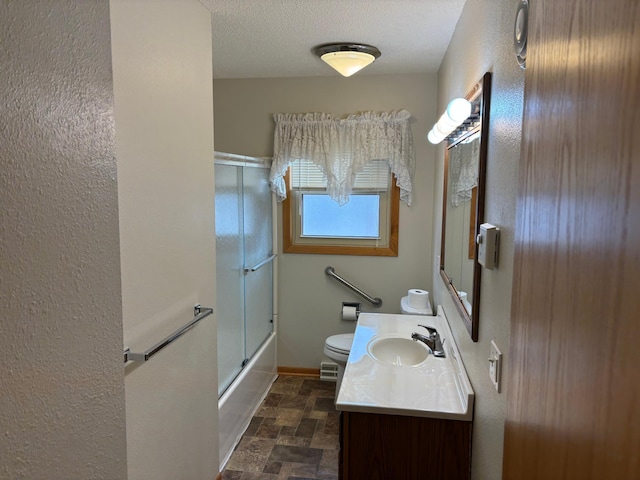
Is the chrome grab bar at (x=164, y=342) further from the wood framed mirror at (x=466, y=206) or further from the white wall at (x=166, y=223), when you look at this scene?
the wood framed mirror at (x=466, y=206)

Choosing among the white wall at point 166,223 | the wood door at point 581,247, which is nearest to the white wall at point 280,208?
the white wall at point 166,223

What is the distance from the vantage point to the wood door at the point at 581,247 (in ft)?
1.50

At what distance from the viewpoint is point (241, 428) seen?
2.92 m

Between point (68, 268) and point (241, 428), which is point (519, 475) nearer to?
point (68, 268)

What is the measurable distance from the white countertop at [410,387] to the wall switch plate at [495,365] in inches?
13.7

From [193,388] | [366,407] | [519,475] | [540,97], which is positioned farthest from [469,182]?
[193,388]

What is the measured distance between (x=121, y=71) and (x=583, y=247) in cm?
140

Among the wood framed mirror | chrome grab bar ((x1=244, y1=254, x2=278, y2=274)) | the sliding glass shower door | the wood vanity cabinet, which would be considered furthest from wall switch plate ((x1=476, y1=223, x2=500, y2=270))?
chrome grab bar ((x1=244, y1=254, x2=278, y2=274))

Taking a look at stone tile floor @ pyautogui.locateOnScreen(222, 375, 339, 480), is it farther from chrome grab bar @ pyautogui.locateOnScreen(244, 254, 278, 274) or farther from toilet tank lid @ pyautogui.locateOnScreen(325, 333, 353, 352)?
chrome grab bar @ pyautogui.locateOnScreen(244, 254, 278, 274)

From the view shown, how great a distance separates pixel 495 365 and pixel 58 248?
3.58 ft

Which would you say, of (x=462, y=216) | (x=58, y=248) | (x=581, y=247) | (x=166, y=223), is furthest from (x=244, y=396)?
(x=581, y=247)

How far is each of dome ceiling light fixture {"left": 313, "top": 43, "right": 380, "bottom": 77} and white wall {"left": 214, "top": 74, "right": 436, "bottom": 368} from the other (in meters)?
0.67

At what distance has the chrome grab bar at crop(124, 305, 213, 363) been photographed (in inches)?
60.1

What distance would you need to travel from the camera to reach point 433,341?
2352mm
